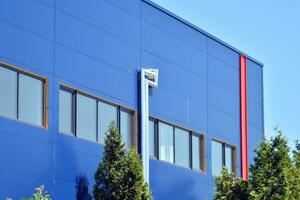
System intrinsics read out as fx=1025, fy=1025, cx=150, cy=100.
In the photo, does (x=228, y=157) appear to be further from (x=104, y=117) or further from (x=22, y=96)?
(x=22, y=96)

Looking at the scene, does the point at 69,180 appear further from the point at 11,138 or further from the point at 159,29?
the point at 159,29

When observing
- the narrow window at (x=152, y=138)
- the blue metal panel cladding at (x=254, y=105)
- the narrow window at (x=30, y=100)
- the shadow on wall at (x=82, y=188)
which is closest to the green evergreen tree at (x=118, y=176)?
the shadow on wall at (x=82, y=188)

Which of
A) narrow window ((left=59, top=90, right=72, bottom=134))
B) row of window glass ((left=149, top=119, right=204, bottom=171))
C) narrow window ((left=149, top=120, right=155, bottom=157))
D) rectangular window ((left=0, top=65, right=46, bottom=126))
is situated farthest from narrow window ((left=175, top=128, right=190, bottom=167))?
rectangular window ((left=0, top=65, right=46, bottom=126))

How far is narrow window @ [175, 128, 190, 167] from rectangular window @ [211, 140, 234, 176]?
2052 mm

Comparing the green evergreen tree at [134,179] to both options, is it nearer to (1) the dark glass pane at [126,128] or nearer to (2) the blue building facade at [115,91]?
(2) the blue building facade at [115,91]

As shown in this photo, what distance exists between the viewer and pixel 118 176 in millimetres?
28172

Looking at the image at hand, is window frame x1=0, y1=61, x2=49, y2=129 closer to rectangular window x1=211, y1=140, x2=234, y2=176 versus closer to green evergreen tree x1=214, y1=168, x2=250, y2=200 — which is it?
green evergreen tree x1=214, y1=168, x2=250, y2=200

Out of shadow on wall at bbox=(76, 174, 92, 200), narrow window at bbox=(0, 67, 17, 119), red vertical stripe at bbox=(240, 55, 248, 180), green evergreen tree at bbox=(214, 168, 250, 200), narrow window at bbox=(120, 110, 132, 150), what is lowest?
shadow on wall at bbox=(76, 174, 92, 200)

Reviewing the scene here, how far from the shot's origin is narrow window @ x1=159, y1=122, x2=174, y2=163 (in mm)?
33188

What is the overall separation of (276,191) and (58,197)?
7242 millimetres

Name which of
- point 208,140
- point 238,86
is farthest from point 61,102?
point 238,86

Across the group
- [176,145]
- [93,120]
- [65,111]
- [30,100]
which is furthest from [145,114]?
[30,100]

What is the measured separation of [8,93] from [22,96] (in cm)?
67

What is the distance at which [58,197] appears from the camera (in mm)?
27219
